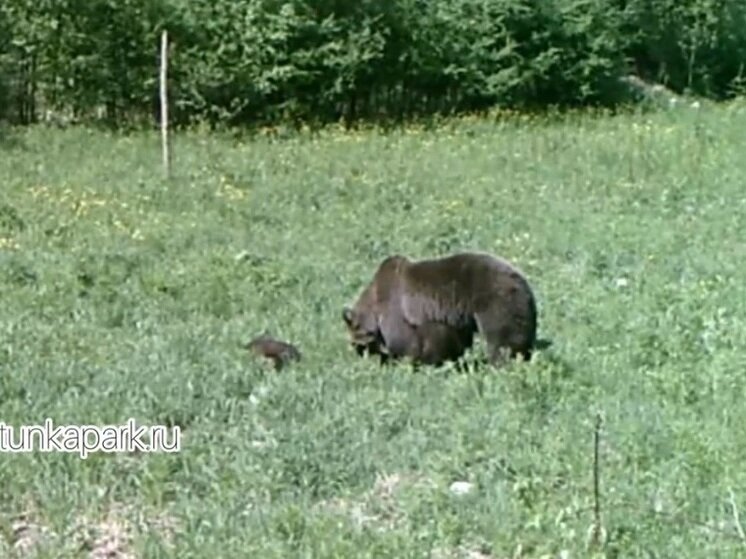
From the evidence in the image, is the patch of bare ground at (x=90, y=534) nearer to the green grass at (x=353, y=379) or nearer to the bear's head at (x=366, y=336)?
the green grass at (x=353, y=379)

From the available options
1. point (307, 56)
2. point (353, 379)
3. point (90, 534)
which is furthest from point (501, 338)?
point (307, 56)

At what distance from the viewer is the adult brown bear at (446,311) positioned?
7.36 metres

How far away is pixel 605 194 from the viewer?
15.4 metres

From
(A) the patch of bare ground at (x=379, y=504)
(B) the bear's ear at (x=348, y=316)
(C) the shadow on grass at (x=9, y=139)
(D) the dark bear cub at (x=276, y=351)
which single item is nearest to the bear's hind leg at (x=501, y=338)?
(B) the bear's ear at (x=348, y=316)

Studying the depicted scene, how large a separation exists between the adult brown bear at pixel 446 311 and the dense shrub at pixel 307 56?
14263 millimetres

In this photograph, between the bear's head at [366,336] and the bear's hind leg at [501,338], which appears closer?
the bear's hind leg at [501,338]

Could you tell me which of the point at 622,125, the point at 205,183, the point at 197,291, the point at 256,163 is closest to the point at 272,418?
the point at 197,291

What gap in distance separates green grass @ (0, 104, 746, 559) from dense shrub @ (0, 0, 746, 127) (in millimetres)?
6786

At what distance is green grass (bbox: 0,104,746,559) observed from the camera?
5.16 meters

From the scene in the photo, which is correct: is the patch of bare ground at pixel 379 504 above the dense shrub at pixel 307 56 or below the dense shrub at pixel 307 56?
below

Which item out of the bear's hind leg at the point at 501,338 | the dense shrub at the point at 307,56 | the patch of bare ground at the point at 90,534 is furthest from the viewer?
the dense shrub at the point at 307,56

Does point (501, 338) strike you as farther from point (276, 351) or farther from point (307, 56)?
point (307, 56)

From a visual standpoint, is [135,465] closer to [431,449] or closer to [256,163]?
[431,449]

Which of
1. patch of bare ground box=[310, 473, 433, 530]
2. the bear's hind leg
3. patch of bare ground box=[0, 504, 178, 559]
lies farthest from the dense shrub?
patch of bare ground box=[0, 504, 178, 559]
